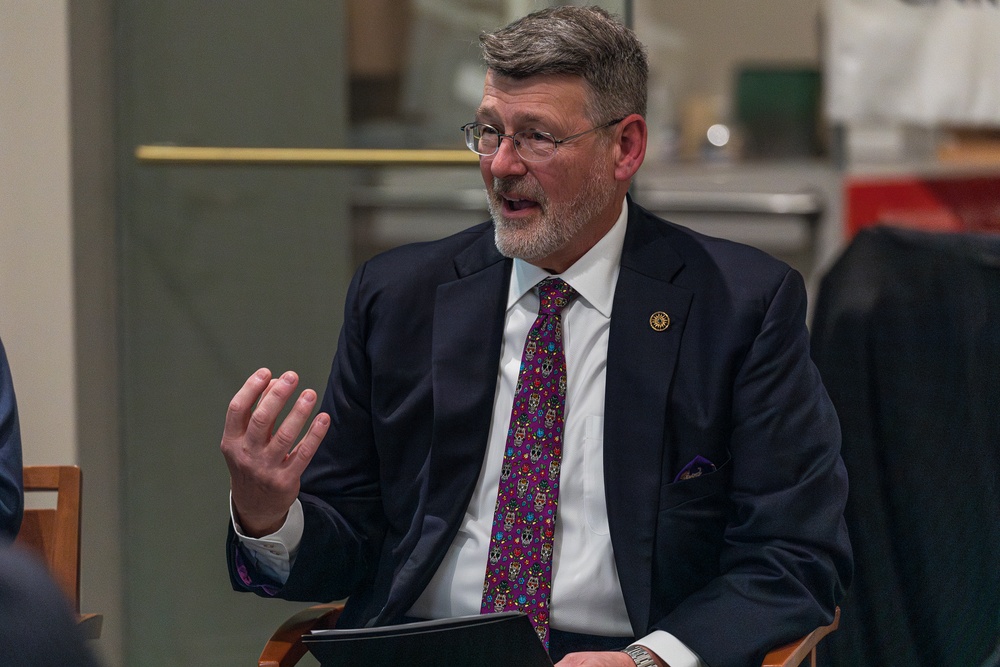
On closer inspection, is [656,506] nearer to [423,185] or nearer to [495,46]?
[495,46]

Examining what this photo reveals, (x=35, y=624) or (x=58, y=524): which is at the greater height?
(x=35, y=624)

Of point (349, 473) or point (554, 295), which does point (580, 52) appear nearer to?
point (554, 295)

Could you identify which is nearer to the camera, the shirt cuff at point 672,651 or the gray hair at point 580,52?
the shirt cuff at point 672,651

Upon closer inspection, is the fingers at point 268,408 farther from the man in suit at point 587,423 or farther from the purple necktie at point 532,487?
the purple necktie at point 532,487

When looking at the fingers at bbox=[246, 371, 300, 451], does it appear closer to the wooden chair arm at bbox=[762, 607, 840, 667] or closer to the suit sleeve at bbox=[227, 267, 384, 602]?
the suit sleeve at bbox=[227, 267, 384, 602]

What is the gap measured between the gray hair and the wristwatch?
2.39 ft

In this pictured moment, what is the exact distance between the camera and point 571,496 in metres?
1.69

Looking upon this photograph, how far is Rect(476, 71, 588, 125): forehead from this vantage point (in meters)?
1.67

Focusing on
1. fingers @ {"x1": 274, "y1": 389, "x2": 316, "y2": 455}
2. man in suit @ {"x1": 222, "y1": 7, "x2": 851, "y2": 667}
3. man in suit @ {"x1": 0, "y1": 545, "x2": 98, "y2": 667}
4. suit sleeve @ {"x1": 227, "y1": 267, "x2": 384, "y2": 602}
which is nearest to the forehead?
man in suit @ {"x1": 222, "y1": 7, "x2": 851, "y2": 667}

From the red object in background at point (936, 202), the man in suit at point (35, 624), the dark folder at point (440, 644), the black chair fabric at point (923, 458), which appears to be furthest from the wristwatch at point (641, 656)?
the red object in background at point (936, 202)

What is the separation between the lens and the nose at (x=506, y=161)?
66.6 inches

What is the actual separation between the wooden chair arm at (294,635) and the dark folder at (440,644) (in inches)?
6.0

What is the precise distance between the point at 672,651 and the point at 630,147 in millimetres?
716

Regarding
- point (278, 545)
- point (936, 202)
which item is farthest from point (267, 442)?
point (936, 202)
